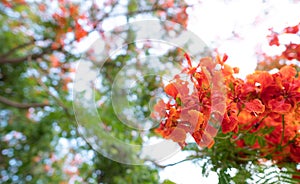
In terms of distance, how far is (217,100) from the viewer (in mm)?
389

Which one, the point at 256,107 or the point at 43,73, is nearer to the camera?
the point at 256,107

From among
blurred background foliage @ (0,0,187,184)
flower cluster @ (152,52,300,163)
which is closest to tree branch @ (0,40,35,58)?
blurred background foliage @ (0,0,187,184)

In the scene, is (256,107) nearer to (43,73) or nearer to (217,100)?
(217,100)

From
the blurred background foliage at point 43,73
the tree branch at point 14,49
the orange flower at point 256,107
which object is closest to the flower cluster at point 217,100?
the orange flower at point 256,107

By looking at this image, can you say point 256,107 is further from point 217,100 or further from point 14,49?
point 14,49

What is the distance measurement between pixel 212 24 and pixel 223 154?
297 mm

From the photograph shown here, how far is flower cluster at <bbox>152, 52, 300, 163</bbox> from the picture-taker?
393 mm

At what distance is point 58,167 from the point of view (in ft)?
5.50

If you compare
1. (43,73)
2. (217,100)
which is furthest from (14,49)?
(217,100)

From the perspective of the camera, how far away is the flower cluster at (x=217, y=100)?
393 millimetres

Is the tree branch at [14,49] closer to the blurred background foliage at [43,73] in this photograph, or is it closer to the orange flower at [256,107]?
the blurred background foliage at [43,73]

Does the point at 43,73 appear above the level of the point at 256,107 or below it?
below

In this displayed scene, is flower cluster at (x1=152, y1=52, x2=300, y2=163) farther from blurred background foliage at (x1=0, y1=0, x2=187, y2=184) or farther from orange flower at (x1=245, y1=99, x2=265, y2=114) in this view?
blurred background foliage at (x1=0, y1=0, x2=187, y2=184)

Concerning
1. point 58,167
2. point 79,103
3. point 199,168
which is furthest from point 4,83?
point 199,168
